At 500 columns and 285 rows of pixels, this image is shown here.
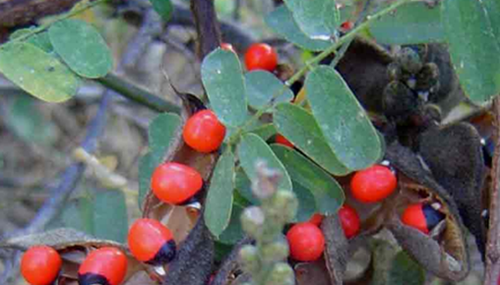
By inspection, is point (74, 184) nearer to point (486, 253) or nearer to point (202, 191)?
point (202, 191)

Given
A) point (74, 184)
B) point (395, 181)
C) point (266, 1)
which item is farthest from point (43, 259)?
point (266, 1)

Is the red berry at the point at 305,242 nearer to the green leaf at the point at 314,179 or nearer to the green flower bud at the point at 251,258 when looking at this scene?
the green leaf at the point at 314,179

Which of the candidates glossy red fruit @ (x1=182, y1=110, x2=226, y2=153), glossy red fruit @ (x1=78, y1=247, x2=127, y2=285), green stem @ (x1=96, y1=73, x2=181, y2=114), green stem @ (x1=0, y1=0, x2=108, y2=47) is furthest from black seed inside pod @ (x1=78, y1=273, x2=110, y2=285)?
green stem @ (x1=96, y1=73, x2=181, y2=114)

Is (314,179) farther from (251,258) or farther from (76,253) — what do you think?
(251,258)

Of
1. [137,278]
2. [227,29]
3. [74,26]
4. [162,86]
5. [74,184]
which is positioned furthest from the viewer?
[162,86]

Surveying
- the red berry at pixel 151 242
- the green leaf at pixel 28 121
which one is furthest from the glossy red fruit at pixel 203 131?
the green leaf at pixel 28 121
